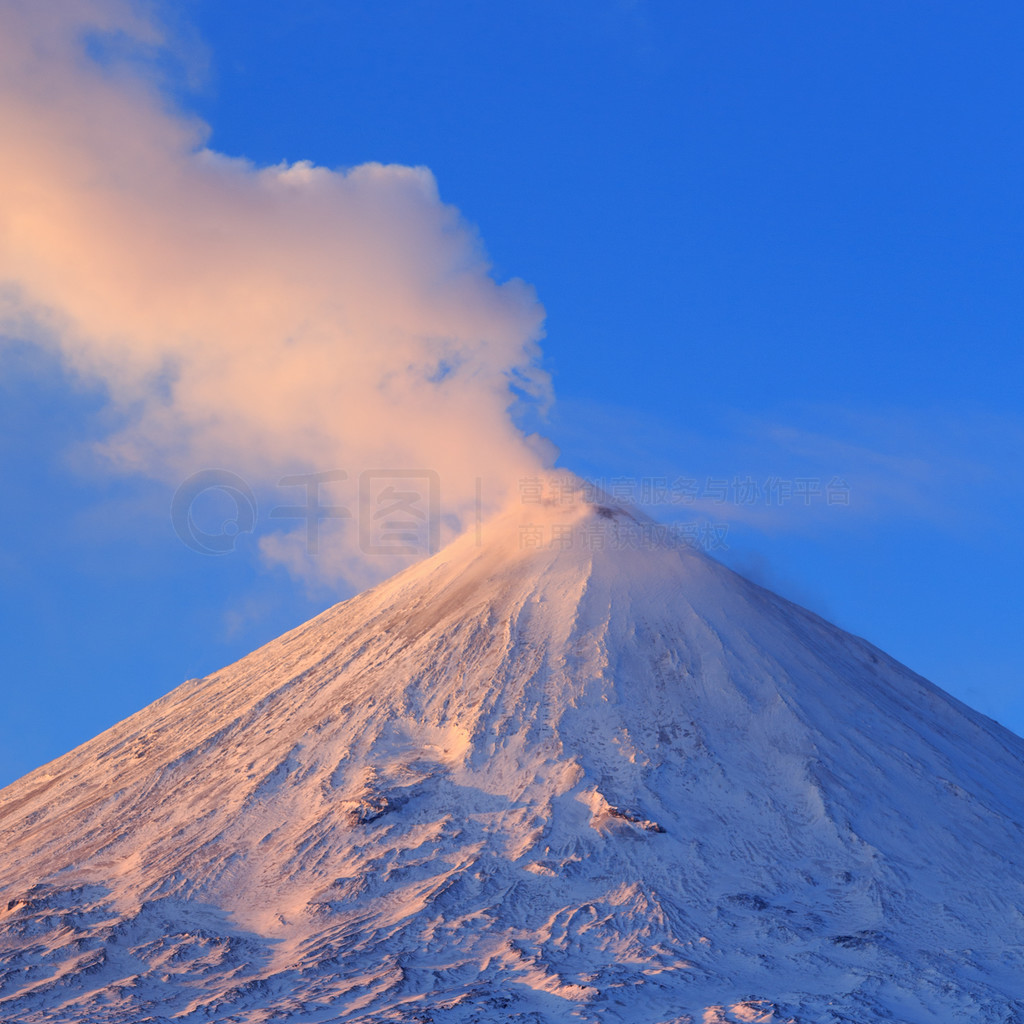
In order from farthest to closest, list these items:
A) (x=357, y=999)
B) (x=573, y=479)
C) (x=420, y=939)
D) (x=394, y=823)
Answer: (x=573, y=479) → (x=394, y=823) → (x=420, y=939) → (x=357, y=999)

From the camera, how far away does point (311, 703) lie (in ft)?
251

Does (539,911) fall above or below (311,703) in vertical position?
below

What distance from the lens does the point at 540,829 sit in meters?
62.4

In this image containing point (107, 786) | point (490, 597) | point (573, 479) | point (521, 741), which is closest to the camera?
point (521, 741)

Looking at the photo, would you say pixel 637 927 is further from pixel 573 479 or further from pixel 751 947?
pixel 573 479

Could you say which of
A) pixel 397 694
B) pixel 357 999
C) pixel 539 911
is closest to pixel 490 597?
pixel 397 694

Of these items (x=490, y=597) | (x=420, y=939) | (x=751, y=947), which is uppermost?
(x=490, y=597)

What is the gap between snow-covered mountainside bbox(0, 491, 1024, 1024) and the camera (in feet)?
168

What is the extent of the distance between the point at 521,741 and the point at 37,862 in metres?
28.2

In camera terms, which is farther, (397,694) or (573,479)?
(573,479)

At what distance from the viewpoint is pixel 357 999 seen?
4950 cm

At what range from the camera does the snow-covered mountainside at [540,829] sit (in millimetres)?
51344

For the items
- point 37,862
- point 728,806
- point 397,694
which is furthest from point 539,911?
point 37,862

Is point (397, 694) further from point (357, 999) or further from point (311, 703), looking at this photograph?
point (357, 999)
